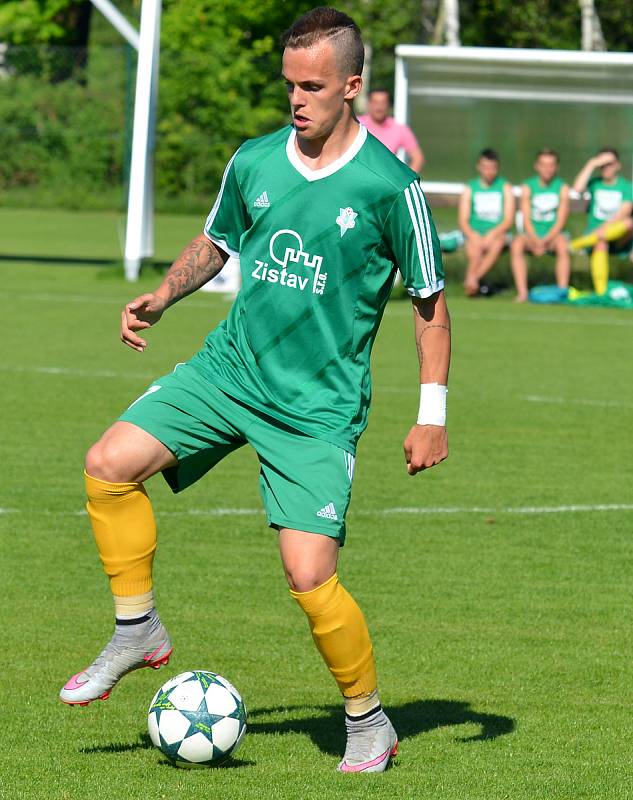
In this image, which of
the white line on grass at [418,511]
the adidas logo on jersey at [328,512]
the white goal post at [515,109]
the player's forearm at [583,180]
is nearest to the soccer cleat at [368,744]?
the adidas logo on jersey at [328,512]

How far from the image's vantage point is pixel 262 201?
4.66 metres

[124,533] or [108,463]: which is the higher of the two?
[108,463]

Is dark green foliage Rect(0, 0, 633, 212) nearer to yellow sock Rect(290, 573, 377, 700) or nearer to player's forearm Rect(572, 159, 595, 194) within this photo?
player's forearm Rect(572, 159, 595, 194)

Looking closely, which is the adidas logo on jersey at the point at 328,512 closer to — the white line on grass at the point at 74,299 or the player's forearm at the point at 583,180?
the white line on grass at the point at 74,299

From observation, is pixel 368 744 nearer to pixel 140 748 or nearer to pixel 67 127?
pixel 140 748

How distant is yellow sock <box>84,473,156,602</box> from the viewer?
184 inches

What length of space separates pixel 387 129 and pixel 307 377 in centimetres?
1480

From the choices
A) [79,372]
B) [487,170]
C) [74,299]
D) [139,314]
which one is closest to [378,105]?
[487,170]

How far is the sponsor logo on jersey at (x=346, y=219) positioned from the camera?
4.56 meters

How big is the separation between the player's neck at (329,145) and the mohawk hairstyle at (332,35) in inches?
6.1

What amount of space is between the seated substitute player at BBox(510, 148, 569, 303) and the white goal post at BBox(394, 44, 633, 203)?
6.57ft

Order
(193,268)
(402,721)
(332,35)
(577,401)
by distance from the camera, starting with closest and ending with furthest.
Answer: (332,35) < (193,268) < (402,721) < (577,401)

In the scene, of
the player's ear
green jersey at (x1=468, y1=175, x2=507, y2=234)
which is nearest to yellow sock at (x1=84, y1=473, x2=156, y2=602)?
the player's ear

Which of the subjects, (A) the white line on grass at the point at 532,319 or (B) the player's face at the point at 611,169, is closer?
(A) the white line on grass at the point at 532,319
